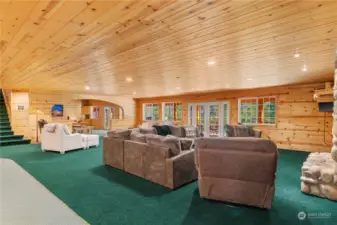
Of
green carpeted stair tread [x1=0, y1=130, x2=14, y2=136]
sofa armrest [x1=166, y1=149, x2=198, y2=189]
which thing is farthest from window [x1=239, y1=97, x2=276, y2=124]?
green carpeted stair tread [x1=0, y1=130, x2=14, y2=136]

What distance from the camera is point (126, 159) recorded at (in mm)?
4184

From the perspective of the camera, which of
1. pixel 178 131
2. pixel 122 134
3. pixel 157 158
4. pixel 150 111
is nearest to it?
pixel 157 158

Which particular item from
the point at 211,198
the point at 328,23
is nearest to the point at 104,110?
the point at 211,198

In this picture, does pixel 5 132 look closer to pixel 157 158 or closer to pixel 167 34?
pixel 157 158

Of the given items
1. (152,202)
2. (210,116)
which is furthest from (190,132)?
(152,202)

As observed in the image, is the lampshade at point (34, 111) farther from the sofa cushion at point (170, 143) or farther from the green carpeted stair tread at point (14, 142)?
the sofa cushion at point (170, 143)

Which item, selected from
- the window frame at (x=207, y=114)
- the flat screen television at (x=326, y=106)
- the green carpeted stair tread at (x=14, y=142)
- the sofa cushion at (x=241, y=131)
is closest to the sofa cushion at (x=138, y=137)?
the sofa cushion at (x=241, y=131)

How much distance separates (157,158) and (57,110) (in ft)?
26.0

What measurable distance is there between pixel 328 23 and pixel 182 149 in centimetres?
275

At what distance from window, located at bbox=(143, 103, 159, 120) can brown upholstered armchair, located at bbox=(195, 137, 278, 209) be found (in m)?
8.77

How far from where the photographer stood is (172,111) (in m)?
10.9

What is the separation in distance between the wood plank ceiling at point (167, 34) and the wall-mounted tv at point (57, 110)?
5386mm

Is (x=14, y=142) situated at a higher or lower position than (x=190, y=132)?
lower

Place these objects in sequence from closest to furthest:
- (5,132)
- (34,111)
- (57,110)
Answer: (5,132) < (34,111) < (57,110)
